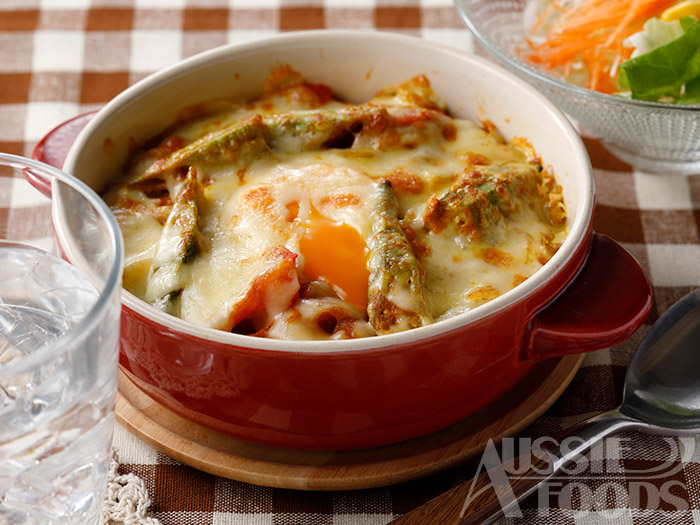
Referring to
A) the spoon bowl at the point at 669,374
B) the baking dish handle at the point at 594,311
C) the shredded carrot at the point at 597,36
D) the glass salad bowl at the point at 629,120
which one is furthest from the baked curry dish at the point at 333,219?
the shredded carrot at the point at 597,36

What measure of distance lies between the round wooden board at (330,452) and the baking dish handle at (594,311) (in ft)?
0.67

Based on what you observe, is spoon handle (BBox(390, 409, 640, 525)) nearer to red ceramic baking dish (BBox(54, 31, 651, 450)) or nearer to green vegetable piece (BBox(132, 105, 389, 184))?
red ceramic baking dish (BBox(54, 31, 651, 450))

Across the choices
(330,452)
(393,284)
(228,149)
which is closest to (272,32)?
(228,149)

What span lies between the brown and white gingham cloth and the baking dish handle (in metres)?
0.30

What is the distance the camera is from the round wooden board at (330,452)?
5.71 ft

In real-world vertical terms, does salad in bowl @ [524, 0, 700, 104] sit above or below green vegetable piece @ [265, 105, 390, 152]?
above

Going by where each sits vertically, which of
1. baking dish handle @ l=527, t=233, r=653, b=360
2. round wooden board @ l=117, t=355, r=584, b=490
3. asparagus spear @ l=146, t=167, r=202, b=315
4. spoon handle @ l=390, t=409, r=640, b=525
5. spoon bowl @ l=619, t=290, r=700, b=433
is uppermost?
baking dish handle @ l=527, t=233, r=653, b=360

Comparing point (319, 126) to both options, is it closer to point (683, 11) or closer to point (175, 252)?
point (175, 252)

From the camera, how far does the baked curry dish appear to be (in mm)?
1713

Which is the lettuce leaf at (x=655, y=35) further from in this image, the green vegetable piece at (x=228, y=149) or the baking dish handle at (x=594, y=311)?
the green vegetable piece at (x=228, y=149)

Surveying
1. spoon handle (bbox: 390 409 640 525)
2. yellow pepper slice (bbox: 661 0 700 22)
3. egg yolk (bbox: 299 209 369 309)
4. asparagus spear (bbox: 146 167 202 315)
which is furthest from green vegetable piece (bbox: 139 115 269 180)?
yellow pepper slice (bbox: 661 0 700 22)

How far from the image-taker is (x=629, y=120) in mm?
2361

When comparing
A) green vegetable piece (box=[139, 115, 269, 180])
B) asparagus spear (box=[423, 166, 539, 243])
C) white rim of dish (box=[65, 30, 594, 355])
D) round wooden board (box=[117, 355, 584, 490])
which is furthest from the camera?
green vegetable piece (box=[139, 115, 269, 180])

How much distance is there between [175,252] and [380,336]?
503 mm
